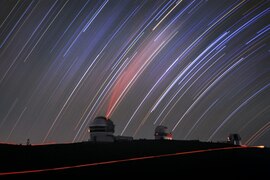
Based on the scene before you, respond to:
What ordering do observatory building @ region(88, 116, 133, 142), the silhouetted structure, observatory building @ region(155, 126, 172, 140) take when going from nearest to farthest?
observatory building @ region(88, 116, 133, 142), the silhouetted structure, observatory building @ region(155, 126, 172, 140)

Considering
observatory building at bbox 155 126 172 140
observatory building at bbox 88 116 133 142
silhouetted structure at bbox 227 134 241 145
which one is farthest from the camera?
observatory building at bbox 155 126 172 140

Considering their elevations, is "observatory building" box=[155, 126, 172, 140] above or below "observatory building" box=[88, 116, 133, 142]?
above

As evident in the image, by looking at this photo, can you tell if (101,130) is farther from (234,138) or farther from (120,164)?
(120,164)

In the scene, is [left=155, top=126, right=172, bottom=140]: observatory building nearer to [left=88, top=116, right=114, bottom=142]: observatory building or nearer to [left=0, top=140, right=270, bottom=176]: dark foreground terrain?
[left=88, top=116, right=114, bottom=142]: observatory building

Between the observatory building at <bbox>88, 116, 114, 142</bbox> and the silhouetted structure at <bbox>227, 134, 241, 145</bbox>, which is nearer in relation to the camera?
the observatory building at <bbox>88, 116, 114, 142</bbox>

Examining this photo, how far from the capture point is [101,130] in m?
53.6

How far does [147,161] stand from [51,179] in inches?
330

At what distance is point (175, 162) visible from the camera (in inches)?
955

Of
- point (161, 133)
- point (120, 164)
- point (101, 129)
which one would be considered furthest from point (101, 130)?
point (120, 164)

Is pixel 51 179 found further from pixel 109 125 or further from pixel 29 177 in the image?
pixel 109 125

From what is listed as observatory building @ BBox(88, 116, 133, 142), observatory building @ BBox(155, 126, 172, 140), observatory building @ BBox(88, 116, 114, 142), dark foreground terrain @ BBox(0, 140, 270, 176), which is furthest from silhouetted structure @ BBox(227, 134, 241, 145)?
dark foreground terrain @ BBox(0, 140, 270, 176)

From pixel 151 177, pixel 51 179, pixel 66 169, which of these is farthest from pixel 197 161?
pixel 51 179

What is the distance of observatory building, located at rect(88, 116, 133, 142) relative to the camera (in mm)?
53219

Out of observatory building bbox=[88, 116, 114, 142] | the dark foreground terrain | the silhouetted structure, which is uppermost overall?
the silhouetted structure
